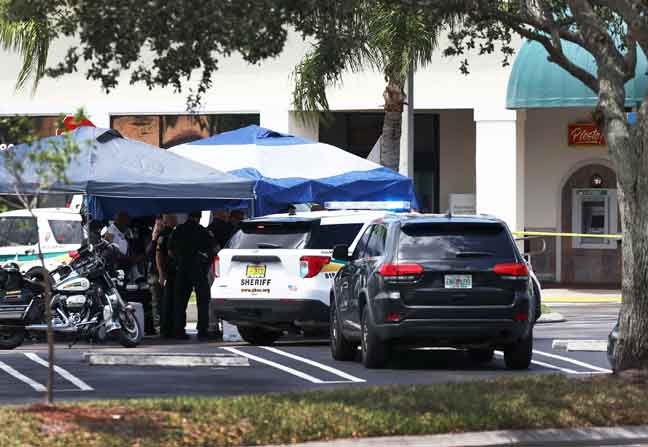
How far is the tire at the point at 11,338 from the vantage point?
1933 cm

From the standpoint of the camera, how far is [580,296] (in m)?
31.8

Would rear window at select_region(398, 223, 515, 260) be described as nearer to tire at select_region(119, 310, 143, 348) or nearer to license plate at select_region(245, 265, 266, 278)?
license plate at select_region(245, 265, 266, 278)

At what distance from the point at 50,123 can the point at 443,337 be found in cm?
2243

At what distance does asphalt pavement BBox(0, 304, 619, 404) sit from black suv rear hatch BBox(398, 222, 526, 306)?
0.82 metres

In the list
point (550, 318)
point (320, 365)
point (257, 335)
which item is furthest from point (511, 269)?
point (550, 318)

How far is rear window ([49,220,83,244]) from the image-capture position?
88.9 ft

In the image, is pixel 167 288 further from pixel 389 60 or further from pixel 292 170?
pixel 389 60

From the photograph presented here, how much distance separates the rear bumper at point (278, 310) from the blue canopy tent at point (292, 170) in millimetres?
3062

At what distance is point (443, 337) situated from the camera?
52.2 feet

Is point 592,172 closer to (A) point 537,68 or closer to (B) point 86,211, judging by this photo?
(A) point 537,68

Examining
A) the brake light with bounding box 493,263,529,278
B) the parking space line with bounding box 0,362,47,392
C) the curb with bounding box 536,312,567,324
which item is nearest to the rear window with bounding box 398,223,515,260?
the brake light with bounding box 493,263,529,278

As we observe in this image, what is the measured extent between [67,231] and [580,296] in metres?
11.1

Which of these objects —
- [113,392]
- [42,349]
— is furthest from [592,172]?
[113,392]

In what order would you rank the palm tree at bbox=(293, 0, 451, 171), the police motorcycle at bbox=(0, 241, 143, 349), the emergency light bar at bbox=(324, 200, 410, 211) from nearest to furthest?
1. the police motorcycle at bbox=(0, 241, 143, 349)
2. the emergency light bar at bbox=(324, 200, 410, 211)
3. the palm tree at bbox=(293, 0, 451, 171)
